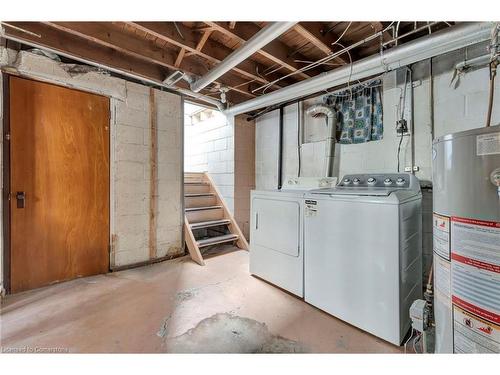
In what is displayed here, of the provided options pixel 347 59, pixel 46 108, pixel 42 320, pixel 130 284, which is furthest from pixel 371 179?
pixel 46 108

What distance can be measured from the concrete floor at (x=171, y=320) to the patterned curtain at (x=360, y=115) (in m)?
1.95

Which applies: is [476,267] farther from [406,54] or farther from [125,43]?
[125,43]

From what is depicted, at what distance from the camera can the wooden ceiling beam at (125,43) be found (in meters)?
1.91

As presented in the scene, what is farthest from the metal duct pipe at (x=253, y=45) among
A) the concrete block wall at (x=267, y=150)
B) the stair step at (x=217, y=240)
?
the stair step at (x=217, y=240)

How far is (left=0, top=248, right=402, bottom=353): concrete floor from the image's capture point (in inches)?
59.2

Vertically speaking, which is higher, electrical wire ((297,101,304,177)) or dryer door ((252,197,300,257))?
electrical wire ((297,101,304,177))

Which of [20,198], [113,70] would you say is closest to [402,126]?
[113,70]

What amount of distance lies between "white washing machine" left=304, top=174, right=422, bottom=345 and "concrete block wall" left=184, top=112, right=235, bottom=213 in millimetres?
2065

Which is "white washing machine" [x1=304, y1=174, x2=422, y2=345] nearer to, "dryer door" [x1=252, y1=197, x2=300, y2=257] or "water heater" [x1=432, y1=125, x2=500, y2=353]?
"dryer door" [x1=252, y1=197, x2=300, y2=257]

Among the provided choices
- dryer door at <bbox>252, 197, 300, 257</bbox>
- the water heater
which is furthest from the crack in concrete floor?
the water heater

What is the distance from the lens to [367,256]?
1628 mm

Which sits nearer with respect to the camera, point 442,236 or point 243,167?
point 442,236

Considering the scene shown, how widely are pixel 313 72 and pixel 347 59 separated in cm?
43

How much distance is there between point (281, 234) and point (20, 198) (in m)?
2.56
